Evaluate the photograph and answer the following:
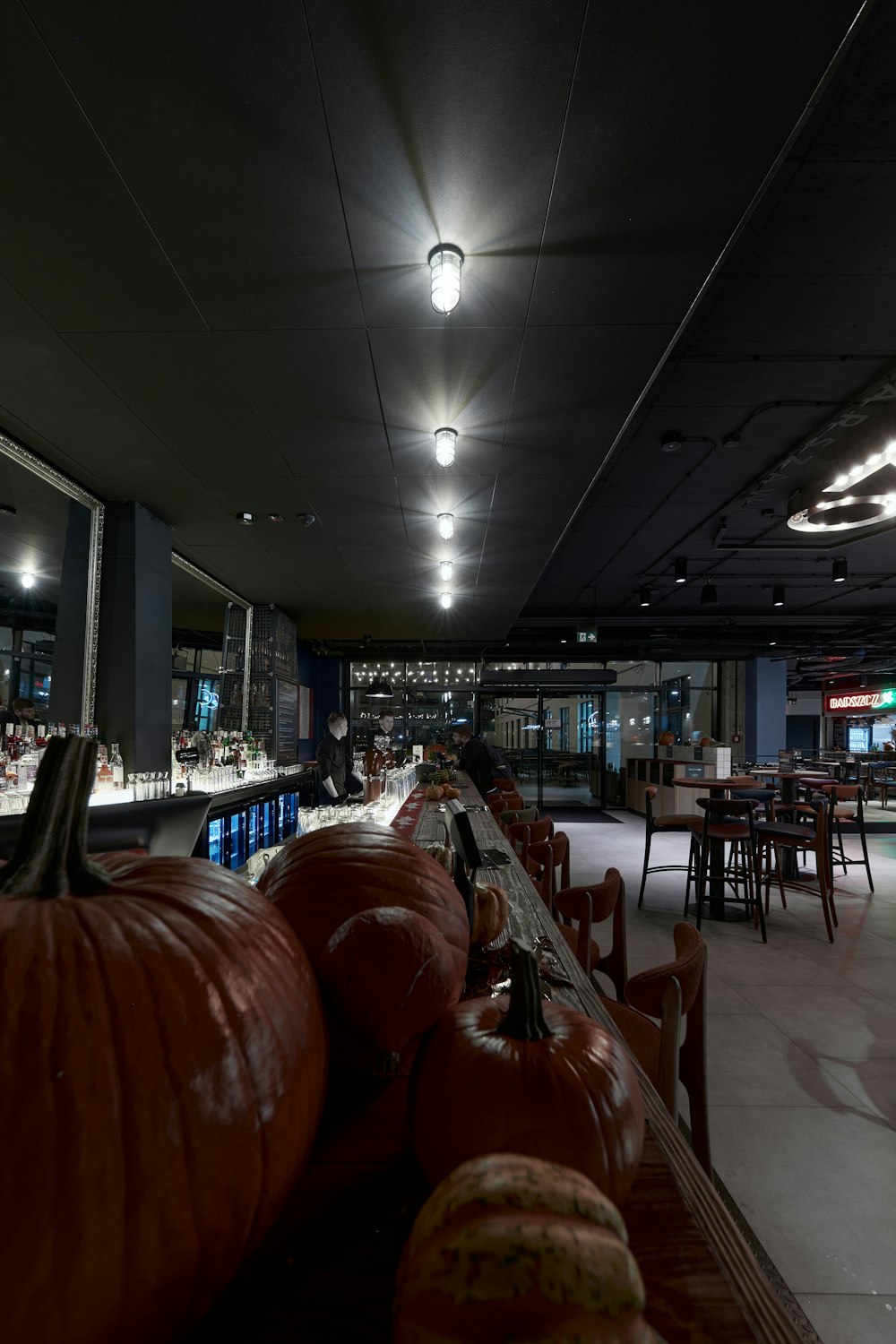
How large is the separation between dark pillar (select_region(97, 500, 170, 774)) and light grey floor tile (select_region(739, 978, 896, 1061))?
490 cm

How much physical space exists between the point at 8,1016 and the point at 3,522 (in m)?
7.54

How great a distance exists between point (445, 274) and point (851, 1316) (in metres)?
3.79

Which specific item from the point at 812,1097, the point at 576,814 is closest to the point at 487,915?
the point at 812,1097

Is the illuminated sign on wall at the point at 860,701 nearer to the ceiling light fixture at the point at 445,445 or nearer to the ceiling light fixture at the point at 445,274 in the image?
the ceiling light fixture at the point at 445,445

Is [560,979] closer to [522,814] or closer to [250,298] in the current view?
[250,298]

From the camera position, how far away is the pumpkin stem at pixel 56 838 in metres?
0.38

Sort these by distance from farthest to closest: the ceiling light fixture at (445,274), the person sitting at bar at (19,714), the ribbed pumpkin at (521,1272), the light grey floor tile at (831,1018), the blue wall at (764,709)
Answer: the blue wall at (764,709) < the person sitting at bar at (19,714) < the light grey floor tile at (831,1018) < the ceiling light fixture at (445,274) < the ribbed pumpkin at (521,1272)

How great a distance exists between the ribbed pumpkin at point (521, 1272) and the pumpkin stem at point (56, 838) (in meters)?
0.29

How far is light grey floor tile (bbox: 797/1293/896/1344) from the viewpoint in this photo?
5.01 ft

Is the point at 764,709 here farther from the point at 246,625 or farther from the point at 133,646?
the point at 133,646

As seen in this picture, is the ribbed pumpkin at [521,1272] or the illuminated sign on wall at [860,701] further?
the illuminated sign on wall at [860,701]

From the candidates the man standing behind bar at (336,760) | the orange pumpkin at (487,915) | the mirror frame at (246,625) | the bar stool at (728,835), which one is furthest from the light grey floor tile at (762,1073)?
the mirror frame at (246,625)

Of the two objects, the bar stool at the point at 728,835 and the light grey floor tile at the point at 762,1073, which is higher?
the bar stool at the point at 728,835

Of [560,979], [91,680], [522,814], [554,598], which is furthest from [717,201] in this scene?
[554,598]
